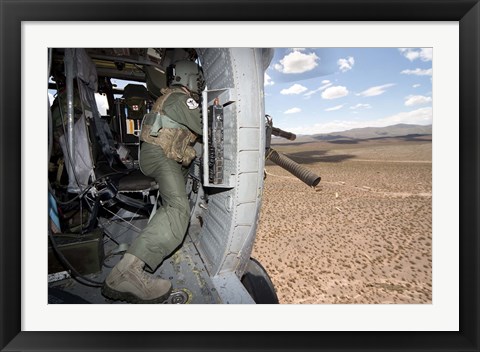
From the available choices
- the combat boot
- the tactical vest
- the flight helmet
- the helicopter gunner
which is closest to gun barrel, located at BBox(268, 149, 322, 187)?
the helicopter gunner

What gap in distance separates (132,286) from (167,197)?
2.09 feet

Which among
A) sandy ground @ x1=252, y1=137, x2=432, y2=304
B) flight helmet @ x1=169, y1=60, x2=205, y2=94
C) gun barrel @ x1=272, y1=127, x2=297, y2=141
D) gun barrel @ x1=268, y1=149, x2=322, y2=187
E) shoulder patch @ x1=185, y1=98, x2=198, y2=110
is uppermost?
flight helmet @ x1=169, y1=60, x2=205, y2=94

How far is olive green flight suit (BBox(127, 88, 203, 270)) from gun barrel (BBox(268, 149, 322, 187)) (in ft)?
2.00

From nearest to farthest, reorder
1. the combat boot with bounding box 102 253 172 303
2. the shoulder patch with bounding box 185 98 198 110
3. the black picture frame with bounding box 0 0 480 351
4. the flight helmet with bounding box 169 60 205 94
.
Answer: the black picture frame with bounding box 0 0 480 351 < the combat boot with bounding box 102 253 172 303 < the shoulder patch with bounding box 185 98 198 110 < the flight helmet with bounding box 169 60 205 94

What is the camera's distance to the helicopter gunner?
1.54m

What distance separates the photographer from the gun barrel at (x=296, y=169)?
153cm

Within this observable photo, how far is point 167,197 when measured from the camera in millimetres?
1835

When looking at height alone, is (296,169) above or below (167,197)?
above

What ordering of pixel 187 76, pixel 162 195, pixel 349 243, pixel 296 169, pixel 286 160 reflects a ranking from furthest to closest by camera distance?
pixel 349 243 → pixel 187 76 → pixel 162 195 → pixel 286 160 → pixel 296 169

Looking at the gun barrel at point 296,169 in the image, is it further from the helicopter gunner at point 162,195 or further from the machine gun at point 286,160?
the helicopter gunner at point 162,195

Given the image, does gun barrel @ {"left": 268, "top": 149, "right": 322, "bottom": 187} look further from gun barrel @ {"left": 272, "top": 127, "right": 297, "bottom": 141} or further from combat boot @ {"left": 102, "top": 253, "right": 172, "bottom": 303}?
combat boot @ {"left": 102, "top": 253, "right": 172, "bottom": 303}
